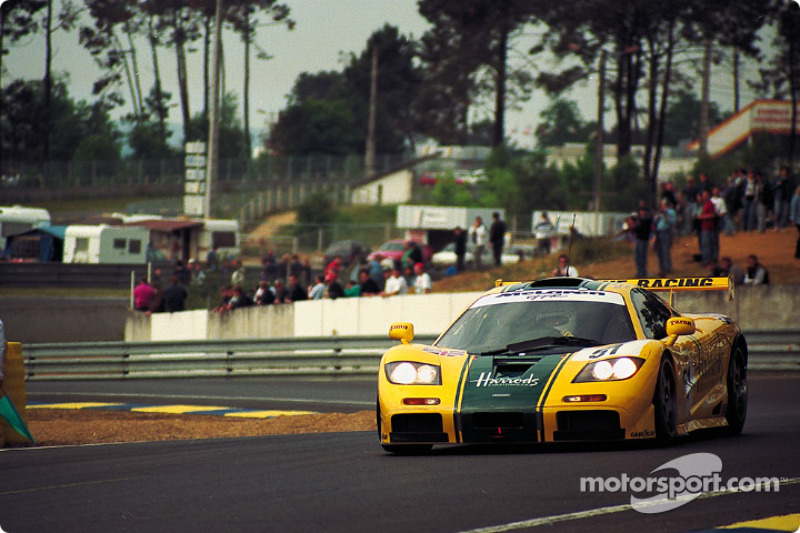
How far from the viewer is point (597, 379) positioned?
7867mm

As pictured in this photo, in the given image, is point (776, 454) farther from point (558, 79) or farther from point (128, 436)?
point (558, 79)

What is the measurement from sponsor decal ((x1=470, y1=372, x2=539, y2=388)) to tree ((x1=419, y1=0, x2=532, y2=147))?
44814 mm

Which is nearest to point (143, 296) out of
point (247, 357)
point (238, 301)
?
point (238, 301)

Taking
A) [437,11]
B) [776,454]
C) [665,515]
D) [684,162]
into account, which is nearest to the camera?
[665,515]

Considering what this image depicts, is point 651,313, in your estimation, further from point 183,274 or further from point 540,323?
point 183,274

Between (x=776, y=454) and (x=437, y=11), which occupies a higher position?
(x=437, y=11)

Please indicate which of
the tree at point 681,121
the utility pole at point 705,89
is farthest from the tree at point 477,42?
the tree at point 681,121

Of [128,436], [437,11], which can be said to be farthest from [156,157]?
[128,436]

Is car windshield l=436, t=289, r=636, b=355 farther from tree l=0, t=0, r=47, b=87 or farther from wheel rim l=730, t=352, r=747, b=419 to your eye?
tree l=0, t=0, r=47, b=87

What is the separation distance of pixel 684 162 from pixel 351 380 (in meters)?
65.0

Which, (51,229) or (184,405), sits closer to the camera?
(184,405)

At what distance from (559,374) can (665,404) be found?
79 cm

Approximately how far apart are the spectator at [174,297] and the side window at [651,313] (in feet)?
69.4

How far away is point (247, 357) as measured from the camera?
22625 mm
